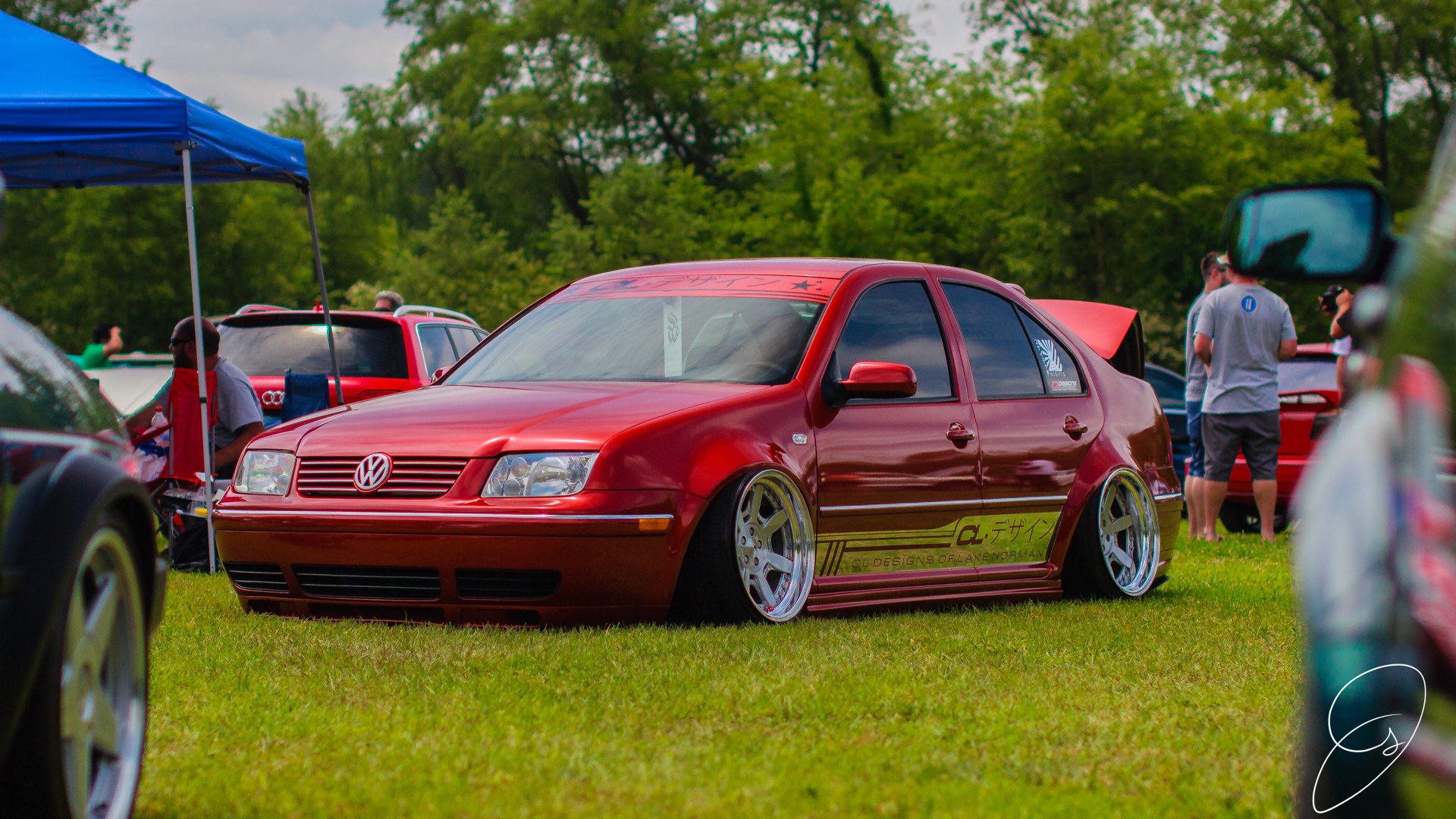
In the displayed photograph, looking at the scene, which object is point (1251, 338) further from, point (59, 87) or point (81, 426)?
point (81, 426)

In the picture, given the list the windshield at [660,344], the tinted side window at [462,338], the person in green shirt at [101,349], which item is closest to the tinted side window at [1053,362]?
the windshield at [660,344]

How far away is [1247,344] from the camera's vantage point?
10.5 meters

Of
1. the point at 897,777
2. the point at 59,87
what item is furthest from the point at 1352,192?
the point at 59,87

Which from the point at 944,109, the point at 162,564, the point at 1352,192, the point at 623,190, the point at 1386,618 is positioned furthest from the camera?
the point at 623,190

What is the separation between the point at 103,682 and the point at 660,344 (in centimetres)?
379

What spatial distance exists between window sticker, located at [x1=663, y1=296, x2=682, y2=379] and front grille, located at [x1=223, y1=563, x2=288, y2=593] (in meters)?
1.65

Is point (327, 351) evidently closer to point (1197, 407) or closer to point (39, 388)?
point (1197, 407)

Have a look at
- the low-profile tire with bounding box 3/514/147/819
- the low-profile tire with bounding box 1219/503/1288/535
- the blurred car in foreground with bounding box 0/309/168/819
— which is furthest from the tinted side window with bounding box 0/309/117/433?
the low-profile tire with bounding box 1219/503/1288/535

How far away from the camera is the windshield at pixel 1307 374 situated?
473 inches

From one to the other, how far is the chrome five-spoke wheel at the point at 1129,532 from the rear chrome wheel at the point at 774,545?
1955 mm

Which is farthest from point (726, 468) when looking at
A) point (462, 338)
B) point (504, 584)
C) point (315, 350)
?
point (462, 338)

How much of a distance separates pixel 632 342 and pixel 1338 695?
4.90m

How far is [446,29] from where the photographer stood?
51719mm

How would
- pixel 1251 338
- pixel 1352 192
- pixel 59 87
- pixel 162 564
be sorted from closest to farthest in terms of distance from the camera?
pixel 1352 192 < pixel 162 564 < pixel 59 87 < pixel 1251 338
